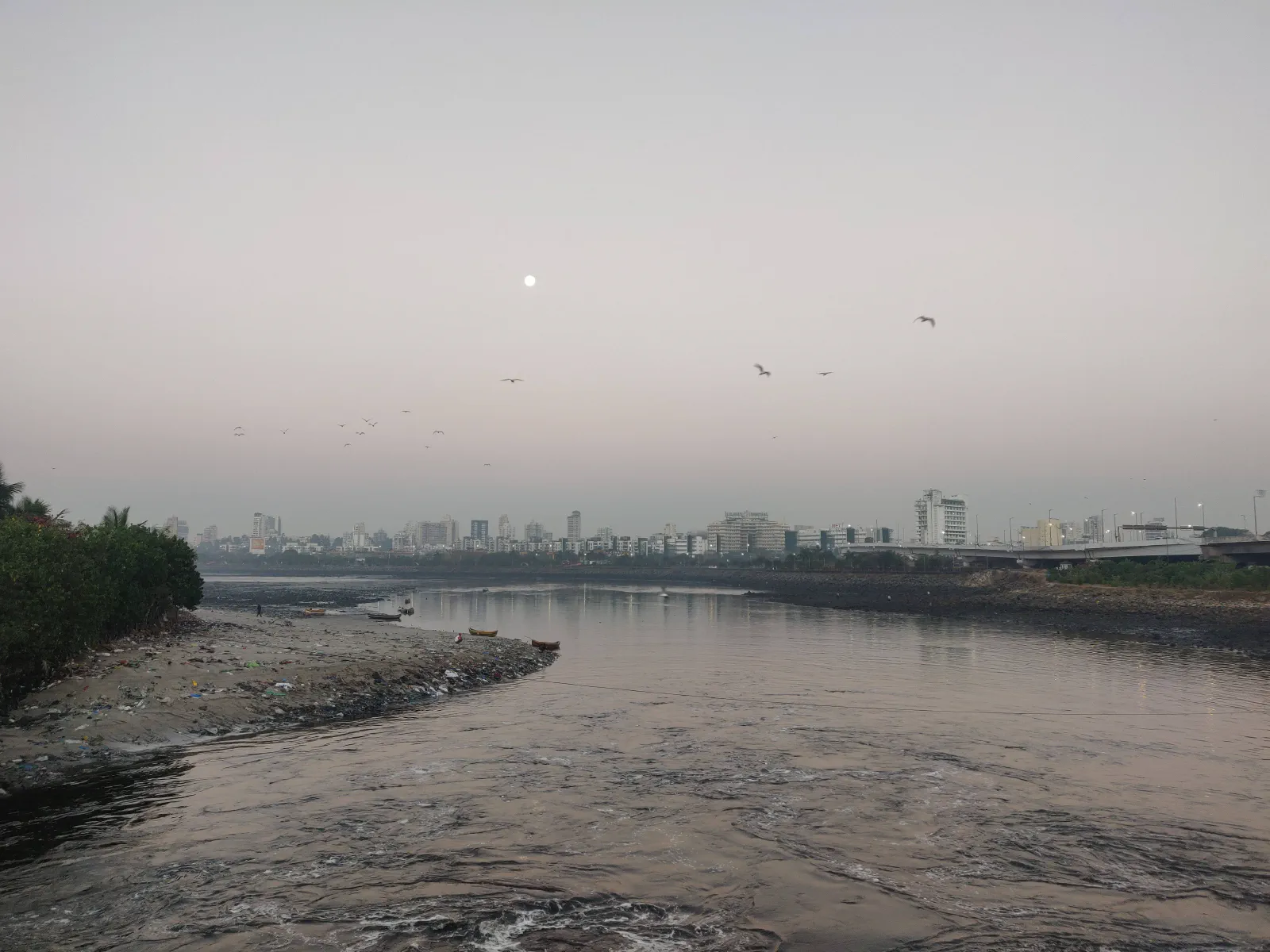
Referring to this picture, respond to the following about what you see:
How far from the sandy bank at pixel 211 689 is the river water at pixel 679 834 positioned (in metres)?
2.32

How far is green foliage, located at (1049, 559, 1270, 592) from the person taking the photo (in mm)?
82125

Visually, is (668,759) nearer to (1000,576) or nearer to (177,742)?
(177,742)

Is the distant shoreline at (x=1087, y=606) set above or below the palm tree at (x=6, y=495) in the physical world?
below

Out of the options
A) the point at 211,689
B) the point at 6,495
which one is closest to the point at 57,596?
the point at 211,689

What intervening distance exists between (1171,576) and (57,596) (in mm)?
105032

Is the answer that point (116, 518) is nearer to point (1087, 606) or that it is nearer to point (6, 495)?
point (6, 495)

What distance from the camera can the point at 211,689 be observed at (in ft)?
101

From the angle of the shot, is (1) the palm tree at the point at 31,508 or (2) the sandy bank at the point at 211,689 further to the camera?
(1) the palm tree at the point at 31,508

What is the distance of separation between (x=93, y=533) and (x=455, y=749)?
25588mm

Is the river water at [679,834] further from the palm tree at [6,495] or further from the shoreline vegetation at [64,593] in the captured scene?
the palm tree at [6,495]

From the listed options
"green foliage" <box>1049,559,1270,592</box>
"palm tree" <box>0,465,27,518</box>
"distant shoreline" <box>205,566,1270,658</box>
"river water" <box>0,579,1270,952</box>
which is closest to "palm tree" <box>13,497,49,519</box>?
"palm tree" <box>0,465,27,518</box>

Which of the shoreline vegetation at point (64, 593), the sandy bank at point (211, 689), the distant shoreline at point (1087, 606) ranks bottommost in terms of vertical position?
the distant shoreline at point (1087, 606)

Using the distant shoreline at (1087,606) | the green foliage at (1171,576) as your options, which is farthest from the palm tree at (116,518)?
the green foliage at (1171,576)

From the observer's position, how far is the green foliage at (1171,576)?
269 ft
